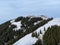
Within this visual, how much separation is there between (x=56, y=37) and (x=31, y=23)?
23.9 metres

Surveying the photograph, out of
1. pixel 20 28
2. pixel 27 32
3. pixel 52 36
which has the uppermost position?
pixel 52 36

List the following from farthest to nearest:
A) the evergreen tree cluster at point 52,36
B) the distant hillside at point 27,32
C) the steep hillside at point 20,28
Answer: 1. the steep hillside at point 20,28
2. the distant hillside at point 27,32
3. the evergreen tree cluster at point 52,36

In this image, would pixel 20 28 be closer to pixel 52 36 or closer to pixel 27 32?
pixel 27 32

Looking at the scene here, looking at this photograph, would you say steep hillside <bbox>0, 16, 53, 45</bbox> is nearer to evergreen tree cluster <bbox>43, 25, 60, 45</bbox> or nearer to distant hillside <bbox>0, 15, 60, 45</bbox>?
distant hillside <bbox>0, 15, 60, 45</bbox>

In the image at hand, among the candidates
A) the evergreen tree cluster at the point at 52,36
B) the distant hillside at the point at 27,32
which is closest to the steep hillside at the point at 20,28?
the distant hillside at the point at 27,32

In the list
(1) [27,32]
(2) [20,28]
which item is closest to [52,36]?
(1) [27,32]

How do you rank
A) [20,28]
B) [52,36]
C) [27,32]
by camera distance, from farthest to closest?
[20,28]
[27,32]
[52,36]

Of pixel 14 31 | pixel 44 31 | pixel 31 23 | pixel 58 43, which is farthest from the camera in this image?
pixel 31 23

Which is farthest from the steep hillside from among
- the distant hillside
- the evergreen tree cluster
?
the evergreen tree cluster

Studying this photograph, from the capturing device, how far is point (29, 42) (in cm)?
4928

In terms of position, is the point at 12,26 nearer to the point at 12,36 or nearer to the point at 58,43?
the point at 12,36

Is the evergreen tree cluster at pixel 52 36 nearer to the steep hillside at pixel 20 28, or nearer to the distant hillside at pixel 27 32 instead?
the distant hillside at pixel 27 32

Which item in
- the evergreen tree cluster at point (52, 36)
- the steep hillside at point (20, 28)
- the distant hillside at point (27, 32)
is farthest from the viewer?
the steep hillside at point (20, 28)

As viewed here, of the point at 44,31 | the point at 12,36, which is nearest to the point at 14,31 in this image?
the point at 12,36
